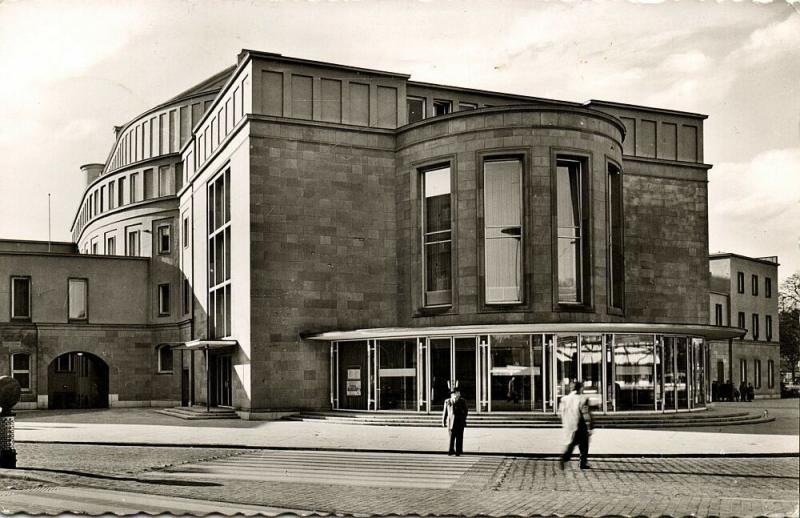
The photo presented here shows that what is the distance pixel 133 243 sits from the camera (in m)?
59.8

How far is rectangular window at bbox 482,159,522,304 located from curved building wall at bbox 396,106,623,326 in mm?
182

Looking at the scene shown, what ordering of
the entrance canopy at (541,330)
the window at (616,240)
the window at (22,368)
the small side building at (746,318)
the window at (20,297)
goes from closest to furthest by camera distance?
the entrance canopy at (541,330), the window at (616,240), the window at (22,368), the window at (20,297), the small side building at (746,318)

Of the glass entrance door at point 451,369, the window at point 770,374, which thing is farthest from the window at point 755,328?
the glass entrance door at point 451,369

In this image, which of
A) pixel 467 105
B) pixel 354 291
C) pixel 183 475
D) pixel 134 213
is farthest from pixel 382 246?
pixel 134 213

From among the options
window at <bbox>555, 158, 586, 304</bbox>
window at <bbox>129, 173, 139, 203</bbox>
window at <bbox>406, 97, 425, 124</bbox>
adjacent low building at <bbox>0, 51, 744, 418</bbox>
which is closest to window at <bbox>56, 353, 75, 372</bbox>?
window at <bbox>129, 173, 139, 203</bbox>

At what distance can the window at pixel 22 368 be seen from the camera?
48969 millimetres

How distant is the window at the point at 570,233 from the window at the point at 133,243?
33.9 m

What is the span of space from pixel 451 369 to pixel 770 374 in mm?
43066

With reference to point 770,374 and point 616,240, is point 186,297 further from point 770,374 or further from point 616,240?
point 770,374

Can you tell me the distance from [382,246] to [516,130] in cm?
733

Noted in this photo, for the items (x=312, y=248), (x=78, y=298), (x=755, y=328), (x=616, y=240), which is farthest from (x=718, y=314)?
(x=78, y=298)

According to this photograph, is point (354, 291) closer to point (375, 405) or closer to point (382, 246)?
point (382, 246)

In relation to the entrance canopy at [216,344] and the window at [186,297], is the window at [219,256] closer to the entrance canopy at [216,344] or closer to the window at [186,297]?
the entrance canopy at [216,344]

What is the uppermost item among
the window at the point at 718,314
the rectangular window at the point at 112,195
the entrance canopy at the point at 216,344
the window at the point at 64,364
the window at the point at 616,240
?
the rectangular window at the point at 112,195
